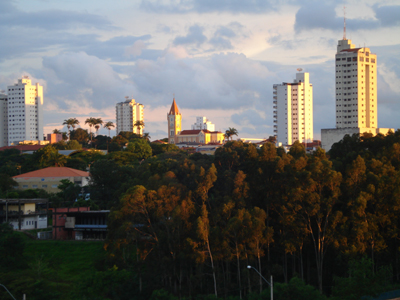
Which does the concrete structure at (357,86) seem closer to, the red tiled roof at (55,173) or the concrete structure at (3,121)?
the red tiled roof at (55,173)

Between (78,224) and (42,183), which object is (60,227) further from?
(42,183)

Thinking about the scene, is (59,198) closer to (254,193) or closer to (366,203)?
(254,193)

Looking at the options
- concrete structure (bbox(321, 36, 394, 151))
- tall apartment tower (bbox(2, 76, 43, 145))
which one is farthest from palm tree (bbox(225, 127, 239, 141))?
tall apartment tower (bbox(2, 76, 43, 145))

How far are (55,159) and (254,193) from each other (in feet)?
187

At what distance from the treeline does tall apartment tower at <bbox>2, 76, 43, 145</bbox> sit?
135578 mm

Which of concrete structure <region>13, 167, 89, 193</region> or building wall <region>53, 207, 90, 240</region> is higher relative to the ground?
concrete structure <region>13, 167, 89, 193</region>

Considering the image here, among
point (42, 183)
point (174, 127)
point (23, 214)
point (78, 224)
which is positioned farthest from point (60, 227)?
point (174, 127)

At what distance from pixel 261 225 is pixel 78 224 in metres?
25.2

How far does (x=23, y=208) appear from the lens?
54.8 meters

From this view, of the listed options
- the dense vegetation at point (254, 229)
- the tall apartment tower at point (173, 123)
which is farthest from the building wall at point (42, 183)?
the tall apartment tower at point (173, 123)

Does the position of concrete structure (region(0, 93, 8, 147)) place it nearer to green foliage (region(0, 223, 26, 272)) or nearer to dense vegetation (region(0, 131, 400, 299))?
green foliage (region(0, 223, 26, 272))

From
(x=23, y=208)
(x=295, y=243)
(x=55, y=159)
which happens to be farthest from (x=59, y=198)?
(x=295, y=243)

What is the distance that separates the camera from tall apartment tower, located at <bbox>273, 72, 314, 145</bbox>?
151250 mm

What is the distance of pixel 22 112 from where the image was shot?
531 ft
